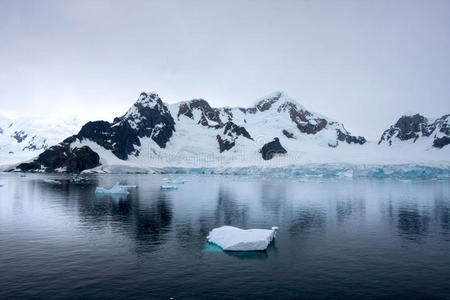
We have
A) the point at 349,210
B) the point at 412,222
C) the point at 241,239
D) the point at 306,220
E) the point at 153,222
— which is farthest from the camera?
the point at 349,210

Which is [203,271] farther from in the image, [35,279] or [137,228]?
[137,228]

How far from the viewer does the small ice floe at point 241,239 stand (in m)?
29.1

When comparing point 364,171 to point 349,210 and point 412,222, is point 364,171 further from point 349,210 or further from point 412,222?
point 412,222

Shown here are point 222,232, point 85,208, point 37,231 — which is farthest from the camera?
point 85,208

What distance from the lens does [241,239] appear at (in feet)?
98.4

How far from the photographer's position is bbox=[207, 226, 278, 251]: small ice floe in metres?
29.1

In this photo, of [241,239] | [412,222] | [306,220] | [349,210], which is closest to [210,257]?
[241,239]

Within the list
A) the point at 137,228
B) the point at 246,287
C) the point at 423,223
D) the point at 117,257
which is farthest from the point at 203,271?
the point at 423,223

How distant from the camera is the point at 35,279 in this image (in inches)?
869

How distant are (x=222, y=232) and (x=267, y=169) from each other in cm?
15650

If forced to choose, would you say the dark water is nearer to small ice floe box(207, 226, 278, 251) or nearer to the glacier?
small ice floe box(207, 226, 278, 251)

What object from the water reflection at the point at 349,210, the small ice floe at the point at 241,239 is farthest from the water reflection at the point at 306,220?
the small ice floe at the point at 241,239

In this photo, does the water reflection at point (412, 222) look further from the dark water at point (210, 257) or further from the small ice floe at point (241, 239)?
the small ice floe at point (241, 239)

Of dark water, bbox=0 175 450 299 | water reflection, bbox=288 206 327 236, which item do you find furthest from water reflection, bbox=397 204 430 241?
water reflection, bbox=288 206 327 236
